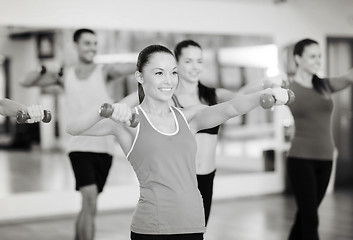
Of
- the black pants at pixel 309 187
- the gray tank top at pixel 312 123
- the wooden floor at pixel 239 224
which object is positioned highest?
the gray tank top at pixel 312 123

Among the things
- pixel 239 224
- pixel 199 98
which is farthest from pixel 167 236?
pixel 239 224

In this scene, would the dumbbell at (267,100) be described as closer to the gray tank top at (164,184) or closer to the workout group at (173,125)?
the workout group at (173,125)

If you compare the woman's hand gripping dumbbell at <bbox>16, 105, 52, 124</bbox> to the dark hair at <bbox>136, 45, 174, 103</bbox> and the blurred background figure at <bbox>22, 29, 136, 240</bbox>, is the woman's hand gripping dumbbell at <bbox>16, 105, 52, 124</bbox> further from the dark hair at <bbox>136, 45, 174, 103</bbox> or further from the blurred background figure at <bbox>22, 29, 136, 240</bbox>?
the blurred background figure at <bbox>22, 29, 136, 240</bbox>

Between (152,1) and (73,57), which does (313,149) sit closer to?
(152,1)

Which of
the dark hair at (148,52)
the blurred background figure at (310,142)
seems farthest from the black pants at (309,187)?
the dark hair at (148,52)

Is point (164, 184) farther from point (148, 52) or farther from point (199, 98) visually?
point (199, 98)

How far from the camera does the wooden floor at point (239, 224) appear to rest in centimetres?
530

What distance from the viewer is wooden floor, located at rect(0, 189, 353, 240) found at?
530 cm

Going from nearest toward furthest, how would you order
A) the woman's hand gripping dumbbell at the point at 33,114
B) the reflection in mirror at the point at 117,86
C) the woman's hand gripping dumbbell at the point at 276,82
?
1. the woman's hand gripping dumbbell at the point at 33,114
2. the woman's hand gripping dumbbell at the point at 276,82
3. the reflection in mirror at the point at 117,86

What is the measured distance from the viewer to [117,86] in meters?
7.64

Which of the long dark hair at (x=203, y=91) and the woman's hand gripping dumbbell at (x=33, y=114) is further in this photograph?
the long dark hair at (x=203, y=91)

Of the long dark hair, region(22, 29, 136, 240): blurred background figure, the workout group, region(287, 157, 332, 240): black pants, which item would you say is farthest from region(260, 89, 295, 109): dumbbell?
region(22, 29, 136, 240): blurred background figure

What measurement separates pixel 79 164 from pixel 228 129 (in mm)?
5235

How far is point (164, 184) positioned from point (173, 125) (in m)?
0.27
